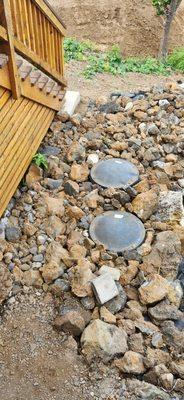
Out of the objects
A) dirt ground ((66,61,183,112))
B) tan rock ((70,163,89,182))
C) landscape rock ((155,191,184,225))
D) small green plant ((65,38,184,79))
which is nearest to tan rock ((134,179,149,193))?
landscape rock ((155,191,184,225))

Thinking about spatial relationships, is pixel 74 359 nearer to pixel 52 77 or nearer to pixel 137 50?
pixel 52 77

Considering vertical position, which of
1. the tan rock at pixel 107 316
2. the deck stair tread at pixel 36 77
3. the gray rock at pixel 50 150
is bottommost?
the tan rock at pixel 107 316

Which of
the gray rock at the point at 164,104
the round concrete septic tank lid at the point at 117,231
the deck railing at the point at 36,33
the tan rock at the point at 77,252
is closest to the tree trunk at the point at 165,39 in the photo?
the gray rock at the point at 164,104

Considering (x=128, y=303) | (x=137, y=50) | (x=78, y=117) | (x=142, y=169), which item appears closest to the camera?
(x=128, y=303)

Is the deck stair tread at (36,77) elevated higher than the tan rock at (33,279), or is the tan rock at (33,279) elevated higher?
the deck stair tread at (36,77)

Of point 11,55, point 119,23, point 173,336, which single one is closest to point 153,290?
point 173,336

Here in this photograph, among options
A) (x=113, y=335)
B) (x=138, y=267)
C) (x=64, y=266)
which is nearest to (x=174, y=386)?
(x=113, y=335)

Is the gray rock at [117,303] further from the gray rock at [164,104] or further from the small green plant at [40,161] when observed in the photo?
the gray rock at [164,104]

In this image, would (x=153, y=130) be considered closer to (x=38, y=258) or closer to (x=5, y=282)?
(x=38, y=258)
